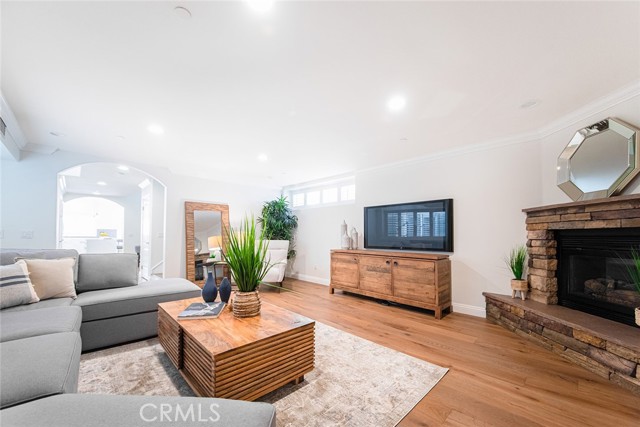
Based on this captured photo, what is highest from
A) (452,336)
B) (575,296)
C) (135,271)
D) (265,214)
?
(265,214)

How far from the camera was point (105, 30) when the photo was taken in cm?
155

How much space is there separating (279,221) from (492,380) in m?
4.68

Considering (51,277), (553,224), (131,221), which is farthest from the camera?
(131,221)

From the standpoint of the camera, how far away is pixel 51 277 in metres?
2.23

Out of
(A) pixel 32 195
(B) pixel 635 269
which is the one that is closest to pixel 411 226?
(B) pixel 635 269

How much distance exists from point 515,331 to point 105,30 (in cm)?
436

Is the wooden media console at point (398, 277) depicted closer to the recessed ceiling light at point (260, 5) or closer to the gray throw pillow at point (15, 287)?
the recessed ceiling light at point (260, 5)

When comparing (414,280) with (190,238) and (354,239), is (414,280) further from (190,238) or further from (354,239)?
(190,238)

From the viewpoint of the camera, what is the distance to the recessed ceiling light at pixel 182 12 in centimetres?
139

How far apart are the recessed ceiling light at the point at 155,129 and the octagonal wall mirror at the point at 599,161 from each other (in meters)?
4.54

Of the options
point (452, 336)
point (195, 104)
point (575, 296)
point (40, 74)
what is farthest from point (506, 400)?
point (40, 74)

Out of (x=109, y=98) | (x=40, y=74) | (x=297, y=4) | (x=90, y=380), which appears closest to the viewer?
(x=297, y=4)

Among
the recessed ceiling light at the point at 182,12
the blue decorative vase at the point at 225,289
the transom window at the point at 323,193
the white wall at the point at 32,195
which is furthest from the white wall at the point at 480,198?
the white wall at the point at 32,195

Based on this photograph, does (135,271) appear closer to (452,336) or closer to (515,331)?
(452,336)
